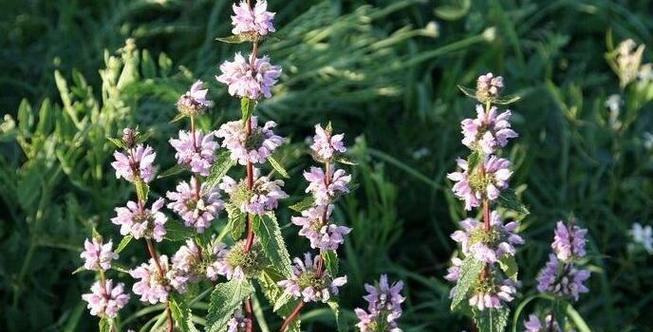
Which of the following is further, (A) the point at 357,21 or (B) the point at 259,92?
(A) the point at 357,21

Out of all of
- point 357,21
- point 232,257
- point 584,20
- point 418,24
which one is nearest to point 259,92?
point 232,257

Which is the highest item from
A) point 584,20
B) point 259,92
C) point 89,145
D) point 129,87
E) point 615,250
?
point 259,92

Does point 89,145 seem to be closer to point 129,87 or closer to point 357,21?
point 129,87

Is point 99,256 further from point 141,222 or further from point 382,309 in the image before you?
point 382,309

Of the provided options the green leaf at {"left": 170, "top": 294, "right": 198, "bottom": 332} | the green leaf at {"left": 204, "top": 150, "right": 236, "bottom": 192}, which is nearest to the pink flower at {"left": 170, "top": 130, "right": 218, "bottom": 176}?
the green leaf at {"left": 204, "top": 150, "right": 236, "bottom": 192}

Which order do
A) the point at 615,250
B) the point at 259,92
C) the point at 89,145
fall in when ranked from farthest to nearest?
1. the point at 615,250
2. the point at 89,145
3. the point at 259,92

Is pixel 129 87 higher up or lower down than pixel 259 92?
lower down
